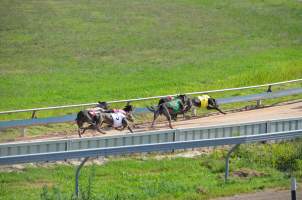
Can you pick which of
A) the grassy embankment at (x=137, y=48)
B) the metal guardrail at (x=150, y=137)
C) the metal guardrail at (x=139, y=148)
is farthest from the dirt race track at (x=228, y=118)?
the metal guardrail at (x=139, y=148)

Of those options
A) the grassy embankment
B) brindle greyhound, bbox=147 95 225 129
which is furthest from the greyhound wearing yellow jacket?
the grassy embankment

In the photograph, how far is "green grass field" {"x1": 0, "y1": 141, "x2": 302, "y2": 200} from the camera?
58.2ft

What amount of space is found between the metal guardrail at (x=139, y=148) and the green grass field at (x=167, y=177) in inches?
26.0

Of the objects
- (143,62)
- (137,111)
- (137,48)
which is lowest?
(137,111)

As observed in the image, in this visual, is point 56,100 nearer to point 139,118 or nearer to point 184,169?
point 139,118

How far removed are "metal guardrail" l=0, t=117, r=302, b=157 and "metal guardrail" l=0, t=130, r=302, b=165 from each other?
2.95ft

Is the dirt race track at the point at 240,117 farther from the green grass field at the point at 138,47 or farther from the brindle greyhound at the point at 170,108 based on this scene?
the green grass field at the point at 138,47

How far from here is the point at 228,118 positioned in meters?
24.3

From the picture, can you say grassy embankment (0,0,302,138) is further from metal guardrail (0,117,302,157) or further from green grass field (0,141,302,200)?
metal guardrail (0,117,302,157)

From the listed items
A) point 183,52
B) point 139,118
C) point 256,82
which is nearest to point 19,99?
point 139,118

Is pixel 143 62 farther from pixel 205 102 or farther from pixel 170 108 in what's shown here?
pixel 170 108

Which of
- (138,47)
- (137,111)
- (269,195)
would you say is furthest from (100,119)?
(138,47)

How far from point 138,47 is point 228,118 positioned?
37.5 feet

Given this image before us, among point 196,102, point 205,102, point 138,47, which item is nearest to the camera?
point 196,102
